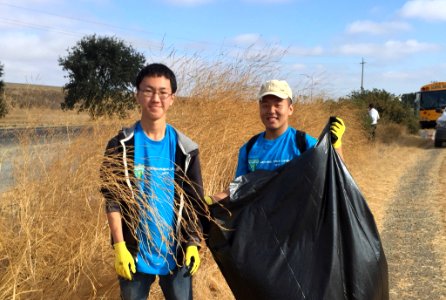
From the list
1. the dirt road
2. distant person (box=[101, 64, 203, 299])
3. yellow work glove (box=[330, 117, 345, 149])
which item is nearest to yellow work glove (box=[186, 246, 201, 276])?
distant person (box=[101, 64, 203, 299])

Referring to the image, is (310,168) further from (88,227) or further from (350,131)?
(350,131)

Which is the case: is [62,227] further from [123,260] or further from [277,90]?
[277,90]

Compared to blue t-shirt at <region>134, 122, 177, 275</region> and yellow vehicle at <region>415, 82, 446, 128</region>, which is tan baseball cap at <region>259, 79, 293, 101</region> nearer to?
blue t-shirt at <region>134, 122, 177, 275</region>

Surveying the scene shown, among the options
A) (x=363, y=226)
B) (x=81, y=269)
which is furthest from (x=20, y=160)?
(x=363, y=226)

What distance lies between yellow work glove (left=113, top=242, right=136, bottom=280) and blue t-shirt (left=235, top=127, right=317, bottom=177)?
85cm

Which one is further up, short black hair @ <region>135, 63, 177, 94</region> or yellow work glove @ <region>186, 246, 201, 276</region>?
short black hair @ <region>135, 63, 177, 94</region>

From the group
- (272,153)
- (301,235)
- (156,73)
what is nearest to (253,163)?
(272,153)

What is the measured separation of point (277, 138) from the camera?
2.48m

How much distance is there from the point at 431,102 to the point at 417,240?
58.4 ft

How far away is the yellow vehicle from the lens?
68.0 ft

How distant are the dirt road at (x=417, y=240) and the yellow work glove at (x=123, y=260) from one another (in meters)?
2.70

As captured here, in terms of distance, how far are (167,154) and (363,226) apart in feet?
3.37

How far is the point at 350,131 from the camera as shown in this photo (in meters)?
11.7

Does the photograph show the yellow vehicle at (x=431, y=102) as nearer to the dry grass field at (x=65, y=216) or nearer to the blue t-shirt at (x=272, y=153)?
the dry grass field at (x=65, y=216)
